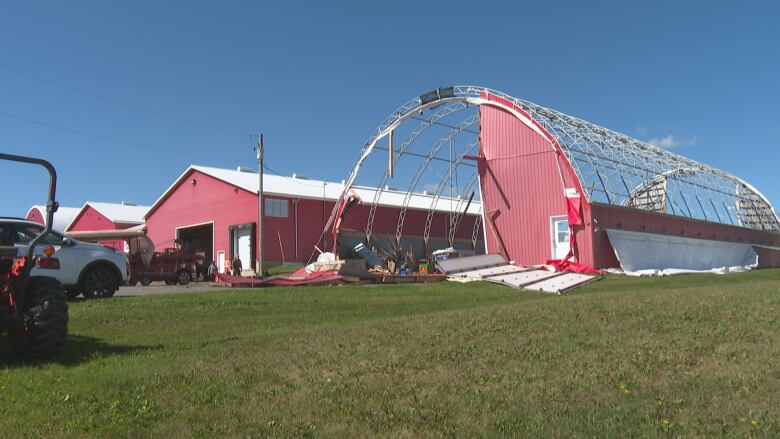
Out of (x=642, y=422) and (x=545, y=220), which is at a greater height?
(x=545, y=220)

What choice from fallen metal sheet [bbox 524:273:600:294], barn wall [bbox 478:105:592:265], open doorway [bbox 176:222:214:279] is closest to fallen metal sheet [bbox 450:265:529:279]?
barn wall [bbox 478:105:592:265]

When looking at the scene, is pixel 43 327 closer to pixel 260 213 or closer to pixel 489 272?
pixel 489 272

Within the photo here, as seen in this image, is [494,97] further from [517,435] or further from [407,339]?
[517,435]

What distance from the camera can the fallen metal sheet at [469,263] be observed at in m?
26.9

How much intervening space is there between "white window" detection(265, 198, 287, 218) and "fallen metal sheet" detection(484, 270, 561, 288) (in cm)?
1776

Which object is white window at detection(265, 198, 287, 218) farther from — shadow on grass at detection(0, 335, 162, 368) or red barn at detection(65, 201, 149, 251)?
shadow on grass at detection(0, 335, 162, 368)

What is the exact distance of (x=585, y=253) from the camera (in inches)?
1073

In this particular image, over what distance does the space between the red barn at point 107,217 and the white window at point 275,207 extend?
888 inches

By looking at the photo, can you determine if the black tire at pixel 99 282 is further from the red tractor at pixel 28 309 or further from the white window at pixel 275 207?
the white window at pixel 275 207

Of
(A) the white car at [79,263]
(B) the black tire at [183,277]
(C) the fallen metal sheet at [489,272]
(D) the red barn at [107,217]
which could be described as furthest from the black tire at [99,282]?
(D) the red barn at [107,217]

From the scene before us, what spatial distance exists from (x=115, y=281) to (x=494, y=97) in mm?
21077

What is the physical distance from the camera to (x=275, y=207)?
3841 cm

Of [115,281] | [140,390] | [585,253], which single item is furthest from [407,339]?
[585,253]

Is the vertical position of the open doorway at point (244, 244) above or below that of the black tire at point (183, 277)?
above
